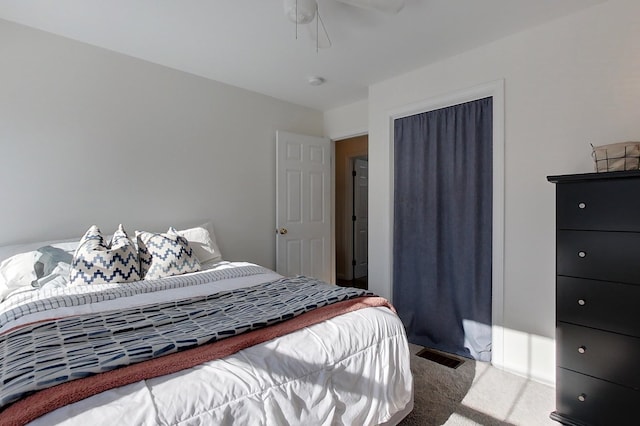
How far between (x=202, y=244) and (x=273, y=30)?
174 cm

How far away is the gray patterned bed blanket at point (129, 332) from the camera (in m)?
0.97

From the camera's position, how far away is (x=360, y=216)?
5680 mm

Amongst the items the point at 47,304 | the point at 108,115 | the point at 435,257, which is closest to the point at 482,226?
the point at 435,257

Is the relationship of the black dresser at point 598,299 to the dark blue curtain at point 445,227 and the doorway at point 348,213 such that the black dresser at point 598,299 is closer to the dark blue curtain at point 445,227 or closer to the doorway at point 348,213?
the dark blue curtain at point 445,227

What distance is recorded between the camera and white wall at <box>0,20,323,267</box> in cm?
234

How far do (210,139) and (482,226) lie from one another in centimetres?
260

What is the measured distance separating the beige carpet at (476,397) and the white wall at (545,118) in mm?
195

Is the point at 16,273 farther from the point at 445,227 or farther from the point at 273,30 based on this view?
the point at 445,227

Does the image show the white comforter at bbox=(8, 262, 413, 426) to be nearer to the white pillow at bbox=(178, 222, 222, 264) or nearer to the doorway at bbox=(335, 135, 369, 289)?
the white pillow at bbox=(178, 222, 222, 264)

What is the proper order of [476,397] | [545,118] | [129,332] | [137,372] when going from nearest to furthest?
[137,372] < [129,332] < [476,397] < [545,118]

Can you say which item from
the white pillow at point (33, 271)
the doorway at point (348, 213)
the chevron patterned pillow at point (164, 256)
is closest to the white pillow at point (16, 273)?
the white pillow at point (33, 271)

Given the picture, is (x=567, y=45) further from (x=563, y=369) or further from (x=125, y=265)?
(x=125, y=265)

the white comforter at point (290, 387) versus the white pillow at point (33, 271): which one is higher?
the white pillow at point (33, 271)

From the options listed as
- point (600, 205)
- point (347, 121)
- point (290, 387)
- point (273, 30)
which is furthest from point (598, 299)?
point (347, 121)
